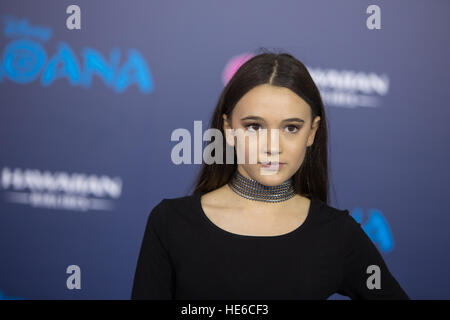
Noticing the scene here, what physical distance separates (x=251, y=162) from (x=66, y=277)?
1.89 meters

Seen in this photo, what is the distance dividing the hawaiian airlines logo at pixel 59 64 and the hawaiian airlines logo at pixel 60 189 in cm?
51

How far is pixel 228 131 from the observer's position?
1.39 metres

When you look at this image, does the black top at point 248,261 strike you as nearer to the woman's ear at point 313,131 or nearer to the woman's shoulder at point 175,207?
the woman's shoulder at point 175,207

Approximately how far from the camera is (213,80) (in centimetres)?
267

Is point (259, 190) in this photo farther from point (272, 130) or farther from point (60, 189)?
point (60, 189)

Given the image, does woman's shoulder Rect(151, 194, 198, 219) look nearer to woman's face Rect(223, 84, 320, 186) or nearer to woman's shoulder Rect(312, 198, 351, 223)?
woman's face Rect(223, 84, 320, 186)

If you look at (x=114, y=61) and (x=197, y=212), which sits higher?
(x=114, y=61)

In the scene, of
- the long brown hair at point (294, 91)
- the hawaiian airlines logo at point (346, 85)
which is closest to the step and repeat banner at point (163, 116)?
the hawaiian airlines logo at point (346, 85)

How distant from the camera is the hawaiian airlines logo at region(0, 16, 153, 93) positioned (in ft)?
8.80

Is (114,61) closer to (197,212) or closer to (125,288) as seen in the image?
(125,288)

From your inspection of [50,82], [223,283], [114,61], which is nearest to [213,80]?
[114,61]

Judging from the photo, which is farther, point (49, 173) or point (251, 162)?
point (49, 173)

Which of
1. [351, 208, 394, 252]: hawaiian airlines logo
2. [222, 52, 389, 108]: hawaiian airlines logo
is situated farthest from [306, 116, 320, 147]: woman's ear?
[351, 208, 394, 252]: hawaiian airlines logo

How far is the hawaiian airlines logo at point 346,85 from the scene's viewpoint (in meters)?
2.63
